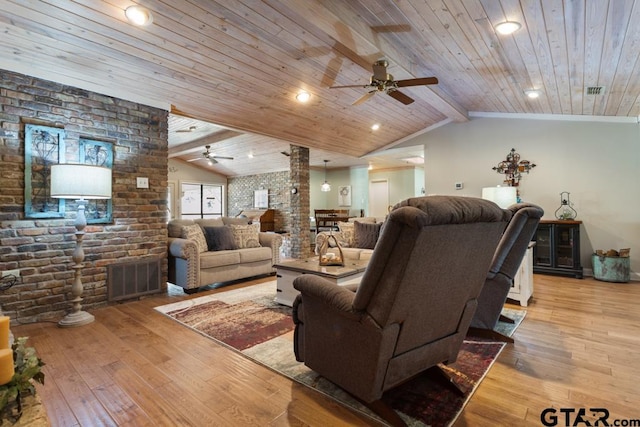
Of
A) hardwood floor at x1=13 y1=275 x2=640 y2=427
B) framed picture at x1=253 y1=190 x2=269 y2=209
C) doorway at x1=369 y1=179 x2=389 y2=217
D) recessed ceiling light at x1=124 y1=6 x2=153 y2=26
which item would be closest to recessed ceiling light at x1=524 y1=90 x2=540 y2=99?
hardwood floor at x1=13 y1=275 x2=640 y2=427

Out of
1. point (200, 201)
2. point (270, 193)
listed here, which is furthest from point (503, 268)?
point (200, 201)

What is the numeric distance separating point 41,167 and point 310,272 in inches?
112

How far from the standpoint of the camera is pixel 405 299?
1.43 m

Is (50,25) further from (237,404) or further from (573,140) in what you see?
(573,140)

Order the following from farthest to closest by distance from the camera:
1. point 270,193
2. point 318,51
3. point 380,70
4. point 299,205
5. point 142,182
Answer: point 270,193
point 299,205
point 142,182
point 318,51
point 380,70

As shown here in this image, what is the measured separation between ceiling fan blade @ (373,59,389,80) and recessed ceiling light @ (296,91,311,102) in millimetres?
1317

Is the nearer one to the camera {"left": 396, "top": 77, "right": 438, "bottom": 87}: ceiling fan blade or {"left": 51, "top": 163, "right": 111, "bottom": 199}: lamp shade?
{"left": 51, "top": 163, "right": 111, "bottom": 199}: lamp shade

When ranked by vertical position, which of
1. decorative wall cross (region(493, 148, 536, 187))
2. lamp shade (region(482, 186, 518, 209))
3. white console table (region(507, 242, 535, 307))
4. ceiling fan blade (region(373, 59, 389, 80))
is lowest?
white console table (region(507, 242, 535, 307))

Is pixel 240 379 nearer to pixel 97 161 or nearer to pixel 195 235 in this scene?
pixel 195 235

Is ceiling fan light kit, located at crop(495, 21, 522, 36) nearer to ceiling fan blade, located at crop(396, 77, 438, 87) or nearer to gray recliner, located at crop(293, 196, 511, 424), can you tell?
→ ceiling fan blade, located at crop(396, 77, 438, 87)

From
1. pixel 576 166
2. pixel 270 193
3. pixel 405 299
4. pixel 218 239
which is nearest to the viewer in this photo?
pixel 405 299

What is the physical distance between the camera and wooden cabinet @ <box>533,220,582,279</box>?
16.0ft

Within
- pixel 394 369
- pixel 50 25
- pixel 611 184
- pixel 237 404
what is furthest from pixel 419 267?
pixel 611 184

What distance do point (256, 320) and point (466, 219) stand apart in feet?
7.57
